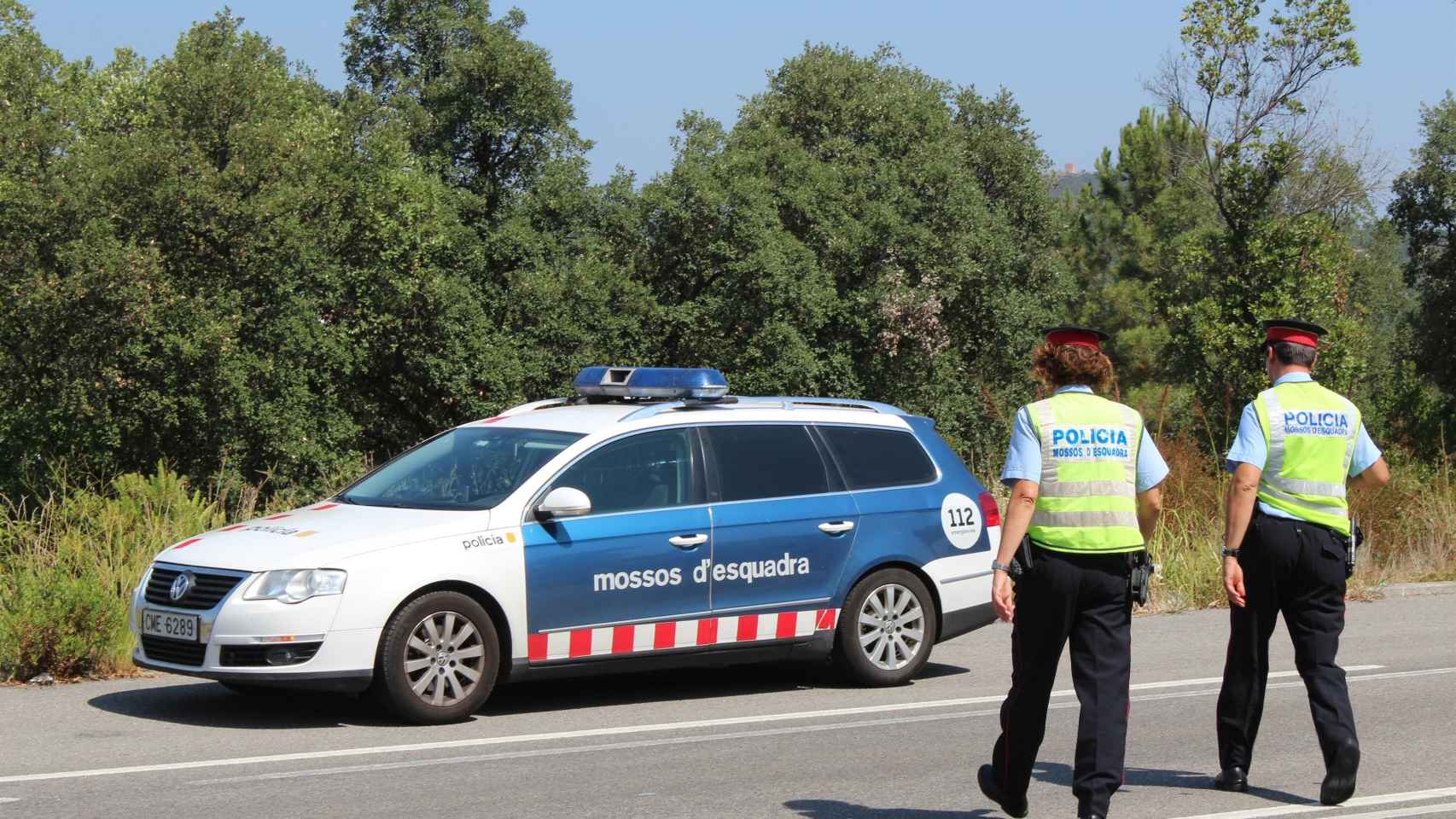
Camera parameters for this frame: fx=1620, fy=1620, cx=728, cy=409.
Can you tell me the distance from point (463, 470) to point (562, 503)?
0.88 m

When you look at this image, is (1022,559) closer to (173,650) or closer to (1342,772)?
(1342,772)

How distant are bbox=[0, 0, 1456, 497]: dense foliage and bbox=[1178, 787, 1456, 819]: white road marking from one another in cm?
1051

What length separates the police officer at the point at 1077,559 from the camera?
215 inches

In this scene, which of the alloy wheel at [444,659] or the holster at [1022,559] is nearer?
the holster at [1022,559]

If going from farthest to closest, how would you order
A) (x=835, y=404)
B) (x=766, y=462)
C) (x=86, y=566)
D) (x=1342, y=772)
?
(x=86, y=566) → (x=835, y=404) → (x=766, y=462) → (x=1342, y=772)

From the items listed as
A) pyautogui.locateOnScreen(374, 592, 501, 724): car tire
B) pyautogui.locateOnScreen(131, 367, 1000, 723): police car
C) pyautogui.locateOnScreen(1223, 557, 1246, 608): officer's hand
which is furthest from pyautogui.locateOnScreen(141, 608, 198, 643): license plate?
pyautogui.locateOnScreen(1223, 557, 1246, 608): officer's hand

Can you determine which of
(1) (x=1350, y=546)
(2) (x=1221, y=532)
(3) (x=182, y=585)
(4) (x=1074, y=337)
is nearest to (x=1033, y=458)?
(4) (x=1074, y=337)

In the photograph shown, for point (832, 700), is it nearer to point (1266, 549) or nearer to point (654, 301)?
point (1266, 549)

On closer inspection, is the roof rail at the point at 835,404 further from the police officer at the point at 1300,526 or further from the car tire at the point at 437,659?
the police officer at the point at 1300,526

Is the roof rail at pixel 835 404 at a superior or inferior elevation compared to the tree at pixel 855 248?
inferior

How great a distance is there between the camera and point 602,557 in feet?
27.2

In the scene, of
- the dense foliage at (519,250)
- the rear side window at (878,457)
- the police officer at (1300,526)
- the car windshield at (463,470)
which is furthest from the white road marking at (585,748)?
the dense foliage at (519,250)

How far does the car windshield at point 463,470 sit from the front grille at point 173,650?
1296 millimetres

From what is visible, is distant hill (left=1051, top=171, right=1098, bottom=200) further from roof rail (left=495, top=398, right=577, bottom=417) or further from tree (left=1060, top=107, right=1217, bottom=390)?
roof rail (left=495, top=398, right=577, bottom=417)
